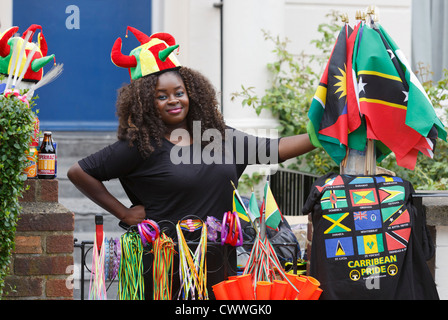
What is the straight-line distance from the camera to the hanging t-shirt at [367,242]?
3.11 metres

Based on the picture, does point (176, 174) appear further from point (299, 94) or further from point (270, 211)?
point (299, 94)

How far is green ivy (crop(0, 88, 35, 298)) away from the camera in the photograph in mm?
3262

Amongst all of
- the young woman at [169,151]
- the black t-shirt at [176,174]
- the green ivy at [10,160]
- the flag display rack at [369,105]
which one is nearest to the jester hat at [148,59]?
the young woman at [169,151]

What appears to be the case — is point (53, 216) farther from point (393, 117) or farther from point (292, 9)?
point (292, 9)

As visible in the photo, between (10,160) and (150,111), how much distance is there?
0.72m

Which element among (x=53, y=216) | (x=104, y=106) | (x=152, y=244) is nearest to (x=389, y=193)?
(x=152, y=244)

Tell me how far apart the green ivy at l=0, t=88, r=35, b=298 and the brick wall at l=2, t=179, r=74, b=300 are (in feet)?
0.90

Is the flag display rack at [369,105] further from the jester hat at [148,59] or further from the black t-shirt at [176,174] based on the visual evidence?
the jester hat at [148,59]

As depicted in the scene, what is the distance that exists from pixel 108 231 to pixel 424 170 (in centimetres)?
273

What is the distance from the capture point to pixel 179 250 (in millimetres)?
3209

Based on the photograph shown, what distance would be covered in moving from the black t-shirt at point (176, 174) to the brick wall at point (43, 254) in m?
0.37

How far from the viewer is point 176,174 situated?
3.42 metres

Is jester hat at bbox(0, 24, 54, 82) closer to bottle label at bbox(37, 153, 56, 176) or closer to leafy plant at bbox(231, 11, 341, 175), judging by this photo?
bottle label at bbox(37, 153, 56, 176)

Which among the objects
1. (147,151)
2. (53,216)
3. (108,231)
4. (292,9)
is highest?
(292,9)
